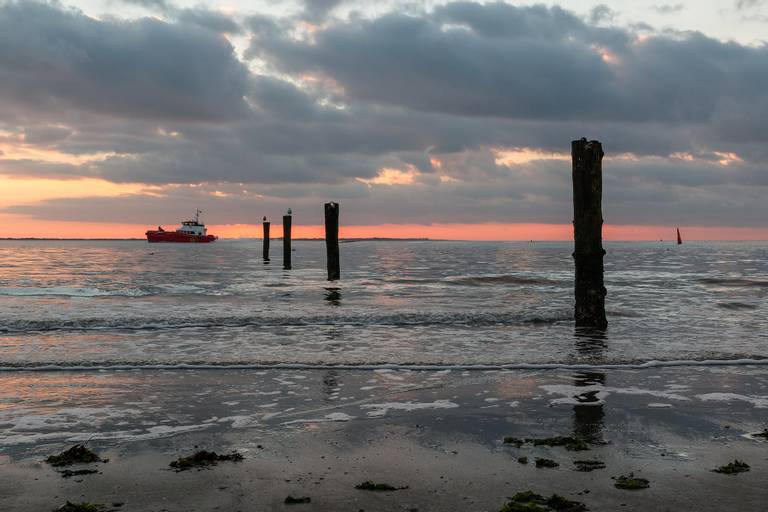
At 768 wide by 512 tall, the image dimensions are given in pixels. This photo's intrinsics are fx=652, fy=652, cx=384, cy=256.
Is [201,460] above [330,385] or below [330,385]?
above

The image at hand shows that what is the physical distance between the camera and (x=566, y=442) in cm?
528

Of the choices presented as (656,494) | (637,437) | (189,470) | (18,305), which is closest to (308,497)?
(189,470)

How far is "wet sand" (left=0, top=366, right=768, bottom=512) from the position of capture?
161 inches

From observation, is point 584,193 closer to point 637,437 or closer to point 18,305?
point 637,437

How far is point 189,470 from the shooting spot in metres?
4.61

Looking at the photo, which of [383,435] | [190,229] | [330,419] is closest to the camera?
[383,435]

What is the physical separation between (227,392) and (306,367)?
1.93 m

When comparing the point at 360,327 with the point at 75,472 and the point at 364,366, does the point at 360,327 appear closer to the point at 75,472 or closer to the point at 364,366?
the point at 364,366

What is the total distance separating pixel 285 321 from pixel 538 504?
12.3m

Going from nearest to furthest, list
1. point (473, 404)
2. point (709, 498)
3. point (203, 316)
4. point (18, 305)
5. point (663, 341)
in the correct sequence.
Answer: point (709, 498) → point (473, 404) → point (663, 341) → point (203, 316) → point (18, 305)

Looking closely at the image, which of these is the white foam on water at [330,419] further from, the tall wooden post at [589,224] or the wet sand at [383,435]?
the tall wooden post at [589,224]

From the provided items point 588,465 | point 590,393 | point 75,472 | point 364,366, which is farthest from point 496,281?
point 75,472

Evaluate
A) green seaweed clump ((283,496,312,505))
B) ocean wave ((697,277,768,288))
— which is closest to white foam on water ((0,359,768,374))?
green seaweed clump ((283,496,312,505))

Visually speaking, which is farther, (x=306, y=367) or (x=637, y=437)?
(x=306, y=367)
